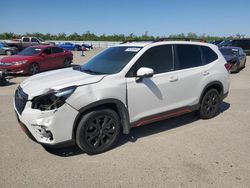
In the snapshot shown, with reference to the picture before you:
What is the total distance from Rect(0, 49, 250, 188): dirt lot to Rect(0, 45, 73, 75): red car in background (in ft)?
25.0

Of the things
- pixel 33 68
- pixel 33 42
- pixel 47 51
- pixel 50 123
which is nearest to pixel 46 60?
pixel 47 51

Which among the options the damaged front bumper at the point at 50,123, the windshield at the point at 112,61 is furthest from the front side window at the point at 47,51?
the damaged front bumper at the point at 50,123

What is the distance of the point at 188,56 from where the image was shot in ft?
17.2

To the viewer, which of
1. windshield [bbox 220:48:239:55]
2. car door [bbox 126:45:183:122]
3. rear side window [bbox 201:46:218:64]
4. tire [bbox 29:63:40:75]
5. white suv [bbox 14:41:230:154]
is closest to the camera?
white suv [bbox 14:41:230:154]

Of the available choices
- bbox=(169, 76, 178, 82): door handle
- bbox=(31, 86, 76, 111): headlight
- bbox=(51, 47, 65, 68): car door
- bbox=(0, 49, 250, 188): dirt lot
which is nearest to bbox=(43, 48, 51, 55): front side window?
bbox=(51, 47, 65, 68): car door

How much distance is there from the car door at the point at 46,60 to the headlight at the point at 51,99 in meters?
10.3

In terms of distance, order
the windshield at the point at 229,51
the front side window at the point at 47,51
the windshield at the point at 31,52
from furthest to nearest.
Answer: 1. the windshield at the point at 229,51
2. the front side window at the point at 47,51
3. the windshield at the point at 31,52

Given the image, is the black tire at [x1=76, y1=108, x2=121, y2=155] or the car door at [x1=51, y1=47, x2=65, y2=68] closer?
the black tire at [x1=76, y1=108, x2=121, y2=155]

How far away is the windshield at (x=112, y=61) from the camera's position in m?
4.47

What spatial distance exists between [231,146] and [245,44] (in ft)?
77.1

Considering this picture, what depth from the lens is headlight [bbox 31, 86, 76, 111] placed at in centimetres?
365

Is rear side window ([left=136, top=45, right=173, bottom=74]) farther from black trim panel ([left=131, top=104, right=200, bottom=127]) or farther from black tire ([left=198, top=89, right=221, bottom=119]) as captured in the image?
black tire ([left=198, top=89, right=221, bottom=119])

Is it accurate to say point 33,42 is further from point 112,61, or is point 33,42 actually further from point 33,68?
point 112,61

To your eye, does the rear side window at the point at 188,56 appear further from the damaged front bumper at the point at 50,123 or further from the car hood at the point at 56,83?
the damaged front bumper at the point at 50,123
